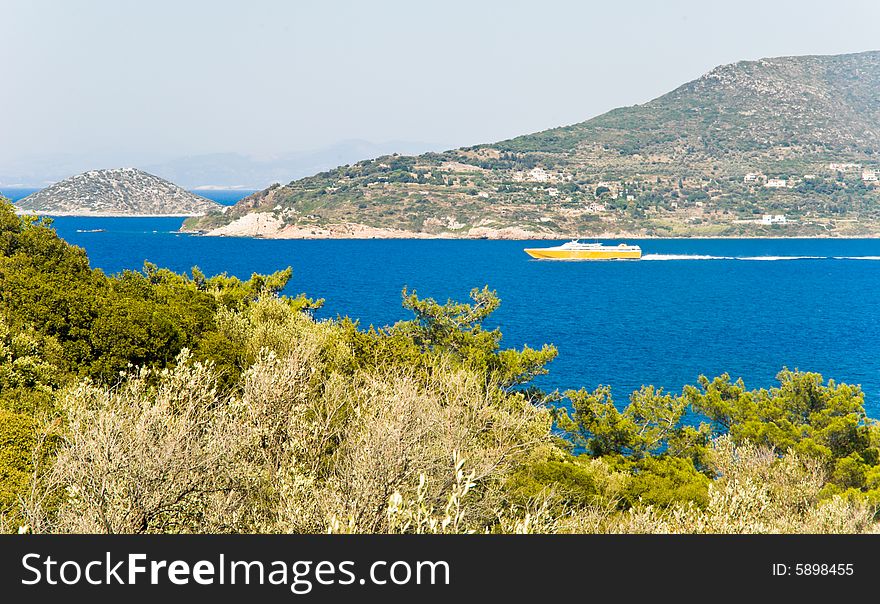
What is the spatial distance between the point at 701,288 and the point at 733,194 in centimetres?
11143

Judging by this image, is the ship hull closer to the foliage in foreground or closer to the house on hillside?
the house on hillside

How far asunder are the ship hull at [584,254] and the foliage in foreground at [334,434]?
329 feet

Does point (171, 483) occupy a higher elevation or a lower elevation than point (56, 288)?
lower

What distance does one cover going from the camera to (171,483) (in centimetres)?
1094

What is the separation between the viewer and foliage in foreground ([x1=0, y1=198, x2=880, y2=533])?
11.0m

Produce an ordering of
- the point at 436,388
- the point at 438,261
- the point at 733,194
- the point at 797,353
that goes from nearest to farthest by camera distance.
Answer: the point at 436,388 → the point at 797,353 → the point at 438,261 → the point at 733,194

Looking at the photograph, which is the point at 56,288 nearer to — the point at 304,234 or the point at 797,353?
the point at 797,353

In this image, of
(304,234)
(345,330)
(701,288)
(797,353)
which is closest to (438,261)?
(701,288)

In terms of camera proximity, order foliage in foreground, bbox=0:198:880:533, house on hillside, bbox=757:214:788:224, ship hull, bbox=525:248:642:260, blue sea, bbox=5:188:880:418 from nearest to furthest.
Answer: foliage in foreground, bbox=0:198:880:533 < blue sea, bbox=5:188:880:418 < ship hull, bbox=525:248:642:260 < house on hillside, bbox=757:214:788:224

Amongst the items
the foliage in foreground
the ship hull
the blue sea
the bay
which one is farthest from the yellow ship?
the foliage in foreground

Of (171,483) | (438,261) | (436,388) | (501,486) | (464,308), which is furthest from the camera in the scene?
(438,261)

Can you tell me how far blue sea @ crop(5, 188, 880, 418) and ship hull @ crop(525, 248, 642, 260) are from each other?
153 inches

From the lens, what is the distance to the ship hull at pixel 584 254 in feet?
443
